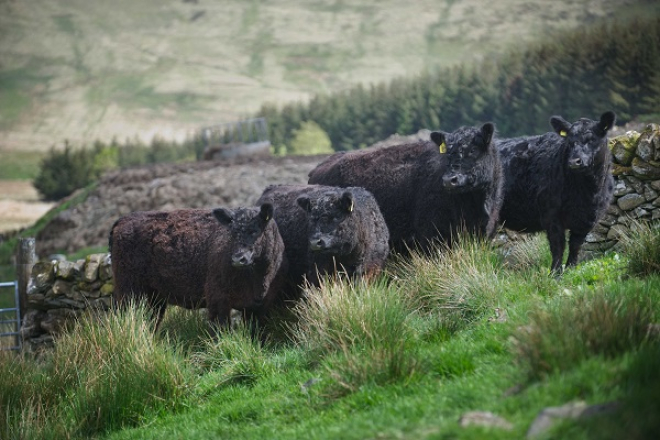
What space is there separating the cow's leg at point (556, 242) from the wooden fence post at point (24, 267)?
9161 mm

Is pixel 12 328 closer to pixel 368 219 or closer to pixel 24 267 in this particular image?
pixel 24 267

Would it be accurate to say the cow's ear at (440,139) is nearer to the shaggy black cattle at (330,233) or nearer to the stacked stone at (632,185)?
the shaggy black cattle at (330,233)

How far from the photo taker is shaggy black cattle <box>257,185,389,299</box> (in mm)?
9352

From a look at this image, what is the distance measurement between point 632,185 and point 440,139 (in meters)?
3.30

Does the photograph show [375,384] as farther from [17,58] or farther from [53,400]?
[17,58]

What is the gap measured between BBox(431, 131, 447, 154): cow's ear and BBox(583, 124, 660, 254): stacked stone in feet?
9.96

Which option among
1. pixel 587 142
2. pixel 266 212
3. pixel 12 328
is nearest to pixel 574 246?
pixel 587 142

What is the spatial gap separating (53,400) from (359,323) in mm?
3939

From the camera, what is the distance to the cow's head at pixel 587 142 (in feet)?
30.9

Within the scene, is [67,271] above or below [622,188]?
below

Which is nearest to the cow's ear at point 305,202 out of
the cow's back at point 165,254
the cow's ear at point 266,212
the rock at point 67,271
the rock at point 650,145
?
the cow's ear at point 266,212

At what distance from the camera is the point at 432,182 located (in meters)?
10.9

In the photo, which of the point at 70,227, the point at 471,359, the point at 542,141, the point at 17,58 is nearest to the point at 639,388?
the point at 471,359

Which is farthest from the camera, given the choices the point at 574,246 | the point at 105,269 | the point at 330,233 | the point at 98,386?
the point at 105,269
